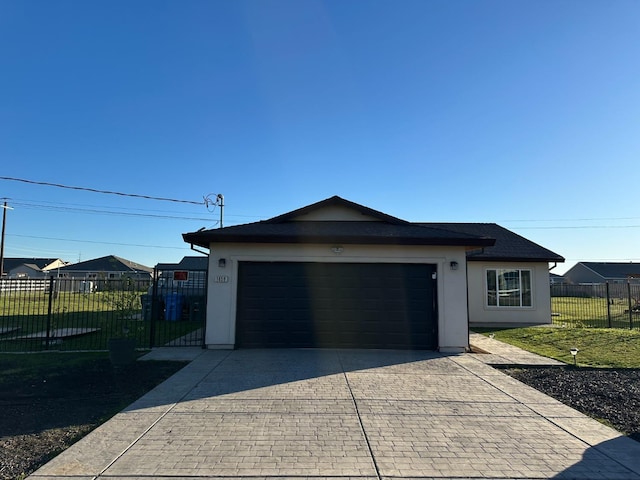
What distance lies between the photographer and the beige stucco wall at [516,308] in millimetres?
16641

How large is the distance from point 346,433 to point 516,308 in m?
14.1

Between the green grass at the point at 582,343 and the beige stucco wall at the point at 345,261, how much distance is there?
90.8 inches

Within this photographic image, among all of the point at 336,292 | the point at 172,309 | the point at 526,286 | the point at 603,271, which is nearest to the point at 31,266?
the point at 172,309

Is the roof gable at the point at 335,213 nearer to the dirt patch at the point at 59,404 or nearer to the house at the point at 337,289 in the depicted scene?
the house at the point at 337,289

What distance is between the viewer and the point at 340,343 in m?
10.5

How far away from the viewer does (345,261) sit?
1070 centimetres

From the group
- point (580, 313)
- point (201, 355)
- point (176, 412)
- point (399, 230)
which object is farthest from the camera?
point (580, 313)

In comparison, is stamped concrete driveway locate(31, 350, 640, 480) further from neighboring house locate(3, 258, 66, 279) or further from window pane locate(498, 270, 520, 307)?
neighboring house locate(3, 258, 66, 279)

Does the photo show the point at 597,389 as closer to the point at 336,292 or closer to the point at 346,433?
the point at 346,433

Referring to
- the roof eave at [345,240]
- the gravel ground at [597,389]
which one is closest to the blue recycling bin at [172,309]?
the roof eave at [345,240]

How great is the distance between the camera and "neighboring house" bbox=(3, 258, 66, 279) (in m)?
60.4

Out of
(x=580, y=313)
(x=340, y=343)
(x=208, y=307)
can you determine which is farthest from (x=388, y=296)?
(x=580, y=313)

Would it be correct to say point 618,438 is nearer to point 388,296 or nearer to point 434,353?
point 434,353

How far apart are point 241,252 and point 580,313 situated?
2014cm
